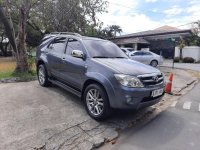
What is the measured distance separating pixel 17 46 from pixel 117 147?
7.04 metres

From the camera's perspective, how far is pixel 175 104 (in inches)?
269

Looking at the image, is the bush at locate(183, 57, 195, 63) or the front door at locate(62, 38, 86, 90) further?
the bush at locate(183, 57, 195, 63)

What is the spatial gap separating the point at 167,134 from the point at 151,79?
1187mm

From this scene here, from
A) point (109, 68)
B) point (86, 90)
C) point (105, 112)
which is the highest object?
point (109, 68)

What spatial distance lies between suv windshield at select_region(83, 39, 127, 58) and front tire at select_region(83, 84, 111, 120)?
0.91 metres

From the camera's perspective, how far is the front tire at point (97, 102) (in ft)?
15.4

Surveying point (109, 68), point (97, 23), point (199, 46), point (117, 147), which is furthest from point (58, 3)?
point (199, 46)

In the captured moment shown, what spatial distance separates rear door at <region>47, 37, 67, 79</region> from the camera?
250 inches

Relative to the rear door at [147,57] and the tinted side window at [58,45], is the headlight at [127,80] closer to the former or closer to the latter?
the tinted side window at [58,45]

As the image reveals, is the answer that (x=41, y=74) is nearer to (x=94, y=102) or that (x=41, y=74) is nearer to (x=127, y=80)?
(x=94, y=102)

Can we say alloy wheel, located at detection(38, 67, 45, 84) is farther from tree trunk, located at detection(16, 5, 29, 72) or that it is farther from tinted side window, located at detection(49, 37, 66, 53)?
tree trunk, located at detection(16, 5, 29, 72)

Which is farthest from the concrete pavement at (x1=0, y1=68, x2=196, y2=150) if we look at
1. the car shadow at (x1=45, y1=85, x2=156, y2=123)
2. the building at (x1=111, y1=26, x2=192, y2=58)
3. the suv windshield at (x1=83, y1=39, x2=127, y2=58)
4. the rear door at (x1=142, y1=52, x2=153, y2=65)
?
the building at (x1=111, y1=26, x2=192, y2=58)

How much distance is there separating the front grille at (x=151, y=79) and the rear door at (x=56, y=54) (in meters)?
2.56

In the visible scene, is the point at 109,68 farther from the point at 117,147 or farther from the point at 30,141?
the point at 30,141
